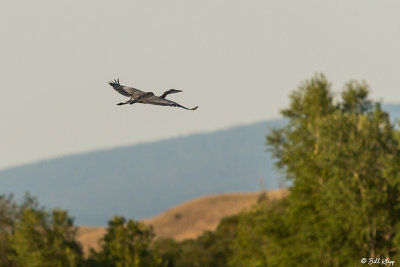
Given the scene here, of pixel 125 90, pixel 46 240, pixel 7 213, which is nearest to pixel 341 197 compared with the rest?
pixel 46 240

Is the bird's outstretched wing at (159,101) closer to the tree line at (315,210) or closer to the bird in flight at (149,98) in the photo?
the bird in flight at (149,98)

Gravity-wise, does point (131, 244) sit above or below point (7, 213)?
below

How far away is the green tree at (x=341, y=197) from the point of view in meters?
65.2

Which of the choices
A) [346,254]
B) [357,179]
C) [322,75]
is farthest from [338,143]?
[322,75]

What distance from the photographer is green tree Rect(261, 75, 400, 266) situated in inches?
2566

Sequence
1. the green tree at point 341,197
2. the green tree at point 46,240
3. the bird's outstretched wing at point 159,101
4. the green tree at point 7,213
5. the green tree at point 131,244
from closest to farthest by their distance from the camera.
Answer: the bird's outstretched wing at point 159,101
the green tree at point 341,197
the green tree at point 131,244
the green tree at point 46,240
the green tree at point 7,213

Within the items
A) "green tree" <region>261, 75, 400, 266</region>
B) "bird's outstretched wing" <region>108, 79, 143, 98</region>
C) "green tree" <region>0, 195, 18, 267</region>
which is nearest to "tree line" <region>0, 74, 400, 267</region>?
"green tree" <region>261, 75, 400, 266</region>

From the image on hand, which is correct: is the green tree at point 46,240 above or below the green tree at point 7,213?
below

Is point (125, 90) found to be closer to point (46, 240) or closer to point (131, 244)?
point (131, 244)

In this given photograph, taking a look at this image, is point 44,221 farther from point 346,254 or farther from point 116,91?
point 116,91

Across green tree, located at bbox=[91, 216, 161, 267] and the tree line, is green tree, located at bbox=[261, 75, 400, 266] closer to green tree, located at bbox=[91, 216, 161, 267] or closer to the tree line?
the tree line

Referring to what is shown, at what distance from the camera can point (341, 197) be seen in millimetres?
65000

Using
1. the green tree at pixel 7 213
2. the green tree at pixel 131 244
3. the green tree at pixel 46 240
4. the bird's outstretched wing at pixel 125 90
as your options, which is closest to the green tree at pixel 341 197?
the green tree at pixel 131 244

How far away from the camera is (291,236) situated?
73.3 meters
